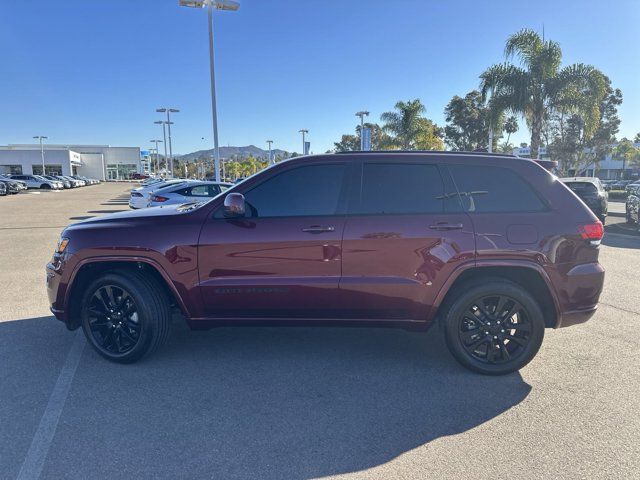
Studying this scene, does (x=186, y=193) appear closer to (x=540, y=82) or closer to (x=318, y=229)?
(x=318, y=229)

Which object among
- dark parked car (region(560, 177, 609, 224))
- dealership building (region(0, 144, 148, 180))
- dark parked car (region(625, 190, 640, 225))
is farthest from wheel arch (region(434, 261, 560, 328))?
dealership building (region(0, 144, 148, 180))

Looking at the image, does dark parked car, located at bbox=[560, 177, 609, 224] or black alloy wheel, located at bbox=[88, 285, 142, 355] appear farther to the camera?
dark parked car, located at bbox=[560, 177, 609, 224]

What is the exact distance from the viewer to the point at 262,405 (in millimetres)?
3271

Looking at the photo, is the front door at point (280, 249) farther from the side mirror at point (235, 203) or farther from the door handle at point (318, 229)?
the side mirror at point (235, 203)

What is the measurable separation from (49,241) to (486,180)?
36.2 feet

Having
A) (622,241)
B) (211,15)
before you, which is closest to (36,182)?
(211,15)

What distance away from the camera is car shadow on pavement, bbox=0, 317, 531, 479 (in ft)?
8.71

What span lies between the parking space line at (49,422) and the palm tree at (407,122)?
29602 millimetres

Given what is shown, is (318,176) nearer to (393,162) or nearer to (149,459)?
(393,162)

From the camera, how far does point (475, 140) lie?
154ft

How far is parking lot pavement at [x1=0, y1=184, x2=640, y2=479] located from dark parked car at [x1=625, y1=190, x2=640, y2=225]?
35.1ft

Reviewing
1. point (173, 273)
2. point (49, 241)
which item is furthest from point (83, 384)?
point (49, 241)

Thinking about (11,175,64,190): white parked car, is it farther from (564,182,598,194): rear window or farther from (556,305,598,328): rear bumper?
(556,305,598,328): rear bumper

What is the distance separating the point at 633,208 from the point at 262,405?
1506cm
